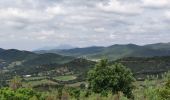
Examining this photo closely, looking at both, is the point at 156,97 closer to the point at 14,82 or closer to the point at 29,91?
the point at 29,91

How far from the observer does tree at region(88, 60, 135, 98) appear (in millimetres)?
110812

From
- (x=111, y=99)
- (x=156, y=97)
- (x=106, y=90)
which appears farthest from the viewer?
(x=106, y=90)

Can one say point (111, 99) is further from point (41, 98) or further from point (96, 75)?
point (96, 75)

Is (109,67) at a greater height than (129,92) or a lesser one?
greater

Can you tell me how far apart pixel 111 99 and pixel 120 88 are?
1147 inches

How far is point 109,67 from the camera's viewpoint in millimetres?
114812

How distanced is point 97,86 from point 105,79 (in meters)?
2.98

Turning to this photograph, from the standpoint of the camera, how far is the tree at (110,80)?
11081 cm

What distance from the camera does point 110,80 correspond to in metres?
111

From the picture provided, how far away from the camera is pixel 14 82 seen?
363 ft

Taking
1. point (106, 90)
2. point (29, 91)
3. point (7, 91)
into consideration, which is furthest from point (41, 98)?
point (106, 90)

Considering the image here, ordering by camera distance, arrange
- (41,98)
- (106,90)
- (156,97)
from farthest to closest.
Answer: (106,90), (41,98), (156,97)

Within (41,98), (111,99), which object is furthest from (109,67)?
(111,99)

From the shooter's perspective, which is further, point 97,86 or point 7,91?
point 97,86
